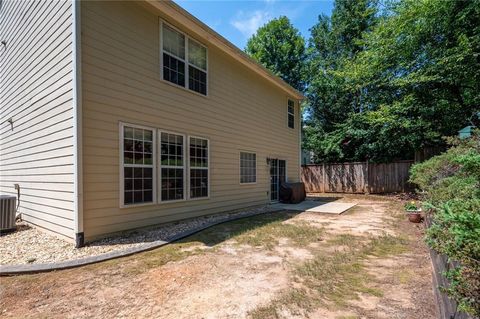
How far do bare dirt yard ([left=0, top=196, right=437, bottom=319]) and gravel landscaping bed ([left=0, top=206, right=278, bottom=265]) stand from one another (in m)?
0.60

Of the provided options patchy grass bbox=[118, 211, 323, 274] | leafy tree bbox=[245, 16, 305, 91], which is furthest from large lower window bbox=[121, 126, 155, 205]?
leafy tree bbox=[245, 16, 305, 91]

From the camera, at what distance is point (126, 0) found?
5.64 meters

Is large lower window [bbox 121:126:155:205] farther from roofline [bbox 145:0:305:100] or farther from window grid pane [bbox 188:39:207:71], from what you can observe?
roofline [bbox 145:0:305:100]

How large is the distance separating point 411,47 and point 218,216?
42.0 feet

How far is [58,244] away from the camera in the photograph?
16.1 ft

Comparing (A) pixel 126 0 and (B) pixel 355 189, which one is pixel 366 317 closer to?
(A) pixel 126 0

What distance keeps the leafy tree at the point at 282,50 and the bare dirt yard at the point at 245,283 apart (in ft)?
63.8

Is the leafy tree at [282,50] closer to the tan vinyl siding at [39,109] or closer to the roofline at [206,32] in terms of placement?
the roofline at [206,32]

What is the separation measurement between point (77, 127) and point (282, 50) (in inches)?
827

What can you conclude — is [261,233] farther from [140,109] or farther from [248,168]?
[248,168]

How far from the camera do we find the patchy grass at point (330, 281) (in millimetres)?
2822

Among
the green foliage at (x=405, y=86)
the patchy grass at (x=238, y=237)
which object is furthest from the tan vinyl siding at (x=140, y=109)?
the green foliage at (x=405, y=86)

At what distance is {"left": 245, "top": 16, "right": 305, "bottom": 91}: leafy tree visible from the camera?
74.2 feet

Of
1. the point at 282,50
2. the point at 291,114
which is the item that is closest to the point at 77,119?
the point at 291,114
